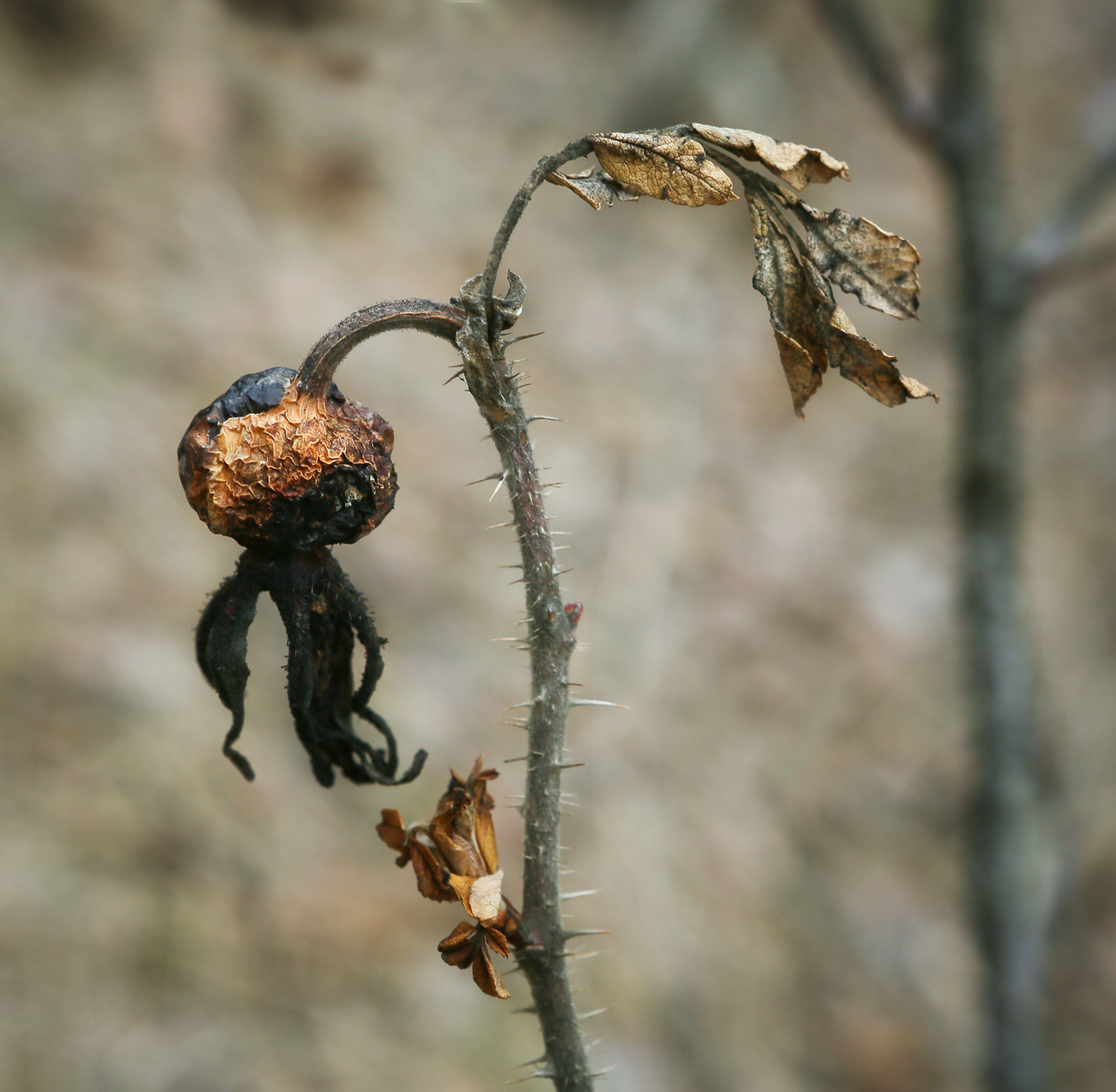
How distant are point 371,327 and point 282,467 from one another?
0.49 ft

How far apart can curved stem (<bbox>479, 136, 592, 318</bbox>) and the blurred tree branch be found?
2101 millimetres

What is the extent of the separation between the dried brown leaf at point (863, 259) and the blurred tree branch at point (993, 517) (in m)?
1.98

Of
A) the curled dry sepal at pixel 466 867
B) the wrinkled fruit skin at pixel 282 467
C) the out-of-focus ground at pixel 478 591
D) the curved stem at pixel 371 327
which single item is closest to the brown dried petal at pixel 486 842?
the curled dry sepal at pixel 466 867

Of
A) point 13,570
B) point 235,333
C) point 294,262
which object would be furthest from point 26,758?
point 294,262

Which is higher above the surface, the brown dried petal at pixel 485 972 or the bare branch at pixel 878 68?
the bare branch at pixel 878 68

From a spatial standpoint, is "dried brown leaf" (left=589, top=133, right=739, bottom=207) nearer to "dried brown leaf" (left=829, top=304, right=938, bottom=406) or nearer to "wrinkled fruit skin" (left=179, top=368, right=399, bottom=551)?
"dried brown leaf" (left=829, top=304, right=938, bottom=406)

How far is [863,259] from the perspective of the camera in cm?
90

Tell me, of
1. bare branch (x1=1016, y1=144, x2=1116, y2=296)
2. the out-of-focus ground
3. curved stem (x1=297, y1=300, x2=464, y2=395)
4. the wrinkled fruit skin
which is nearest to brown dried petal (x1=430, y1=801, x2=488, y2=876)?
the wrinkled fruit skin

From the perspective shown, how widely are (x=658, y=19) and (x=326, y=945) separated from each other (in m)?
4.59

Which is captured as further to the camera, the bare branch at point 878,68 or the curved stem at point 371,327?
the bare branch at point 878,68

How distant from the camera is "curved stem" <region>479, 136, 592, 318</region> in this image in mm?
800

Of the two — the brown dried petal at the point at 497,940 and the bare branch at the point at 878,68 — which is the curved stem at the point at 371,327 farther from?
the bare branch at the point at 878,68

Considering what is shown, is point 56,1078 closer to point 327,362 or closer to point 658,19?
point 327,362

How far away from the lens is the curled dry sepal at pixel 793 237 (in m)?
0.84
